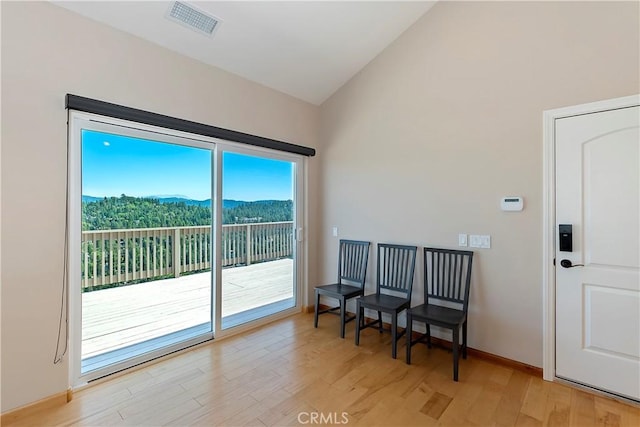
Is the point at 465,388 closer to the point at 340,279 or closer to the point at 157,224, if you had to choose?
the point at 340,279

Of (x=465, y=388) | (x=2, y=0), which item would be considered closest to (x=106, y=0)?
(x=2, y=0)

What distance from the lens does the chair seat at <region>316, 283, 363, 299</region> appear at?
3445mm

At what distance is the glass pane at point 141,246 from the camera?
2.52m

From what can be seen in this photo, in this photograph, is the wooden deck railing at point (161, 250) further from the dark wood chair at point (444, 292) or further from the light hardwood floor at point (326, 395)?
the dark wood chair at point (444, 292)

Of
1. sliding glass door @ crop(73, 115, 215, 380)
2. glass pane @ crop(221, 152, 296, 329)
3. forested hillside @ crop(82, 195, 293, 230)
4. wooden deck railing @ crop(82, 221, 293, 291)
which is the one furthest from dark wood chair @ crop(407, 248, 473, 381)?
sliding glass door @ crop(73, 115, 215, 380)

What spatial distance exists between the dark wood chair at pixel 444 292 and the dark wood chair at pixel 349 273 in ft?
2.64

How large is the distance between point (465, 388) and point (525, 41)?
3.00 m

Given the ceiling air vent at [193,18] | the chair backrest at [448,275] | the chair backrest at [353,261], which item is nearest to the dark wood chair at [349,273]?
the chair backrest at [353,261]

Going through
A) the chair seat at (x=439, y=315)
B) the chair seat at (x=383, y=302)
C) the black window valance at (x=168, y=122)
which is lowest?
the chair seat at (x=383, y=302)

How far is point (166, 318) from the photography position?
10.1 feet

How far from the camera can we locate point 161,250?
9.63ft

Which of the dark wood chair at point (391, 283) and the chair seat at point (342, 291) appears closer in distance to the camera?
the dark wood chair at point (391, 283)

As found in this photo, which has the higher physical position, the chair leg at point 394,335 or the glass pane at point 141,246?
the glass pane at point 141,246

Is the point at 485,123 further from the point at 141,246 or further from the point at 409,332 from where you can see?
the point at 141,246
